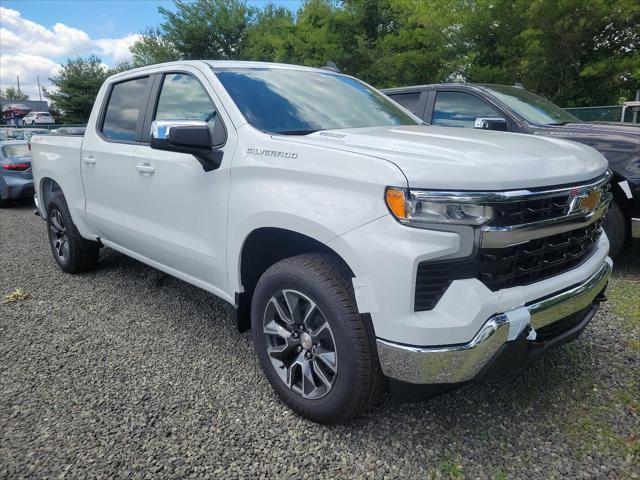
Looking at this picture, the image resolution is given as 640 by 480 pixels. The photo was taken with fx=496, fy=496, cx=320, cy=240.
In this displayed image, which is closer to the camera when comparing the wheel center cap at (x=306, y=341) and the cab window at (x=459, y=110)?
the wheel center cap at (x=306, y=341)

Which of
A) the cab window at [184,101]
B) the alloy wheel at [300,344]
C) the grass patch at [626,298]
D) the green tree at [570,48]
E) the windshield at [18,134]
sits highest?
the green tree at [570,48]

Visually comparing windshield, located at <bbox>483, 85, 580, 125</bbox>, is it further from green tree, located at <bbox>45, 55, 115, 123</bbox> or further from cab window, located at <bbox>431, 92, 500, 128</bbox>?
green tree, located at <bbox>45, 55, 115, 123</bbox>

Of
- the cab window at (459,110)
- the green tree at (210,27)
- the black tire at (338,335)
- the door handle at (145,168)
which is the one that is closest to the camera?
the black tire at (338,335)

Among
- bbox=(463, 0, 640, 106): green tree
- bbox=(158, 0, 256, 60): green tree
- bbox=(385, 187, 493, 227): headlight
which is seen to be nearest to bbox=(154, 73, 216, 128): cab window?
bbox=(385, 187, 493, 227): headlight

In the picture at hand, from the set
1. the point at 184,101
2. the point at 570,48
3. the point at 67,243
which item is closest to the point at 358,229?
the point at 184,101

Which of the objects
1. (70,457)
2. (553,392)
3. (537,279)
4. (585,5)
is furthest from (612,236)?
(585,5)

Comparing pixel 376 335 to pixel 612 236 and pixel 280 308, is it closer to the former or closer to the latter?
pixel 280 308

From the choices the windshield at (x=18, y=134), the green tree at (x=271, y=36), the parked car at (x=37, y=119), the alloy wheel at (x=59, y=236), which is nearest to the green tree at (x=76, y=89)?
the parked car at (x=37, y=119)

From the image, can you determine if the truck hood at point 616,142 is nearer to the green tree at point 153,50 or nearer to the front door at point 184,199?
the front door at point 184,199

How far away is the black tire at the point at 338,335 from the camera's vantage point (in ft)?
6.91

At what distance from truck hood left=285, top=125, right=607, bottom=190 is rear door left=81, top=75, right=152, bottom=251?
5.48 feet

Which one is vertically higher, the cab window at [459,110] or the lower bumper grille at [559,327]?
the cab window at [459,110]

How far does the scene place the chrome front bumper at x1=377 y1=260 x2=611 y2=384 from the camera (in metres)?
1.91

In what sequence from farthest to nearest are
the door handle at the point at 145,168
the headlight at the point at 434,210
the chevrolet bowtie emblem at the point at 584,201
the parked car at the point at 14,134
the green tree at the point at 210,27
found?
1. the green tree at the point at 210,27
2. the parked car at the point at 14,134
3. the door handle at the point at 145,168
4. the chevrolet bowtie emblem at the point at 584,201
5. the headlight at the point at 434,210
